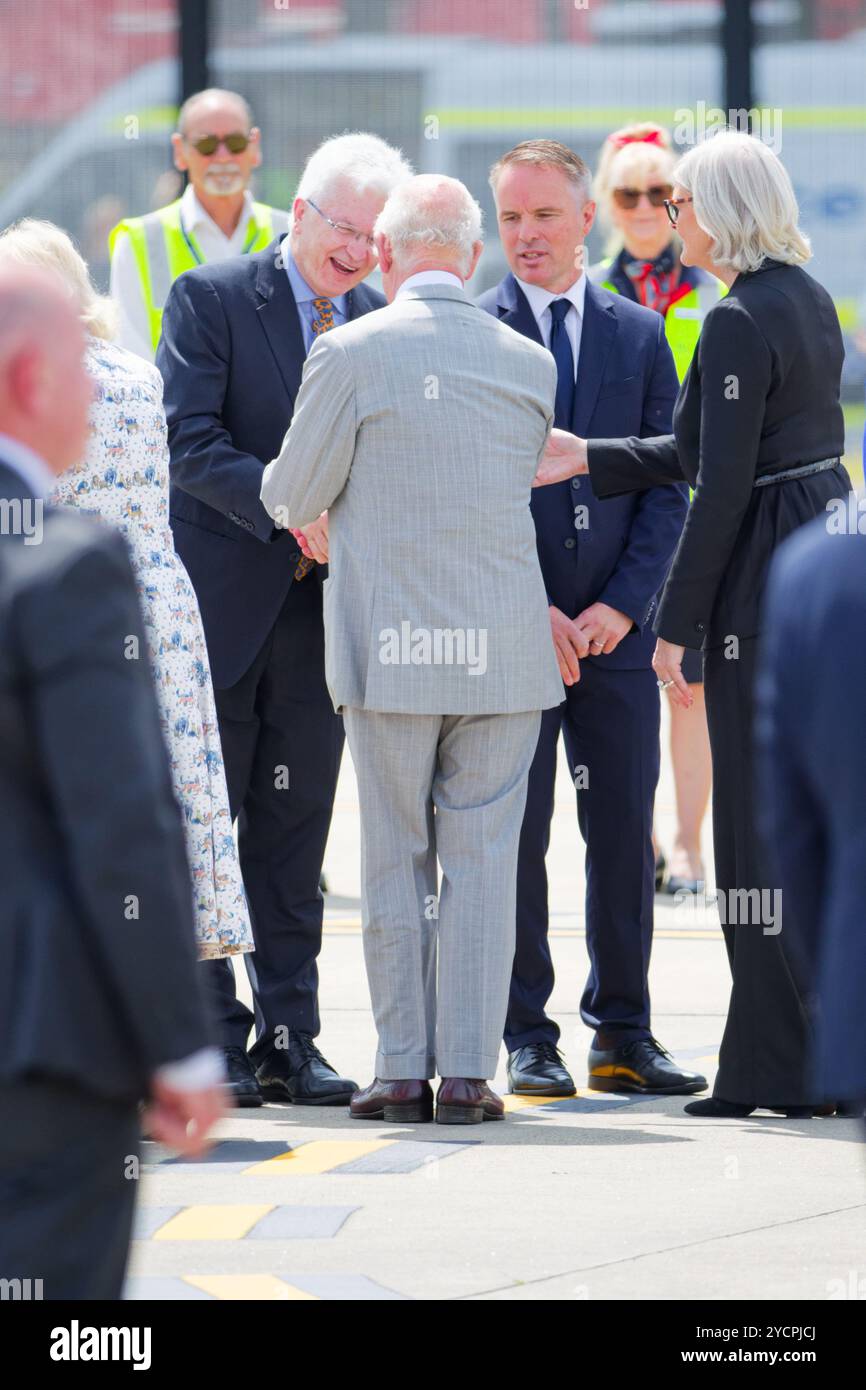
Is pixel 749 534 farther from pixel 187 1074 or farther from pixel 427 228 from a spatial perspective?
pixel 187 1074

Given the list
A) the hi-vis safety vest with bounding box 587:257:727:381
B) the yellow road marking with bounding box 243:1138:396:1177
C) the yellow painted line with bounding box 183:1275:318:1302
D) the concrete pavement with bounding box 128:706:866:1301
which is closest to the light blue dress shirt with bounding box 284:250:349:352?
the concrete pavement with bounding box 128:706:866:1301

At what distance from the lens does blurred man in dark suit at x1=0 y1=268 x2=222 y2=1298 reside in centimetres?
243

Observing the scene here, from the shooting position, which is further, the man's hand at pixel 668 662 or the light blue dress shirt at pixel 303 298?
the light blue dress shirt at pixel 303 298

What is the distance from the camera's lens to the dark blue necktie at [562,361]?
5.57 m

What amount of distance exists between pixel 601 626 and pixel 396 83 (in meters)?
4.81

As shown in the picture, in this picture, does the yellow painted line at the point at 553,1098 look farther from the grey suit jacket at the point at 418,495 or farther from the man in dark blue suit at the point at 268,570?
the grey suit jacket at the point at 418,495

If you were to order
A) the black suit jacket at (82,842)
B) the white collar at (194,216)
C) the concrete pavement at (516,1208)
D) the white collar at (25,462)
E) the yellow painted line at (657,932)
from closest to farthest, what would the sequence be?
the black suit jacket at (82,842), the white collar at (25,462), the concrete pavement at (516,1208), the yellow painted line at (657,932), the white collar at (194,216)

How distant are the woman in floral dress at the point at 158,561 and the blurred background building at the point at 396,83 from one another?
15.6 feet

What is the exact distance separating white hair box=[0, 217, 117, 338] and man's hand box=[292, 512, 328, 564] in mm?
616

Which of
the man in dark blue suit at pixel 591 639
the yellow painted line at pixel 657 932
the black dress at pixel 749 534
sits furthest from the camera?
the yellow painted line at pixel 657 932

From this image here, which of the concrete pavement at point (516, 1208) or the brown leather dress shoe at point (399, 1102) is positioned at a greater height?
the brown leather dress shoe at point (399, 1102)

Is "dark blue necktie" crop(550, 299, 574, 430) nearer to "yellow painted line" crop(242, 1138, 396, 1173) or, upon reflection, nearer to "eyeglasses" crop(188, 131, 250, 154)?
"yellow painted line" crop(242, 1138, 396, 1173)

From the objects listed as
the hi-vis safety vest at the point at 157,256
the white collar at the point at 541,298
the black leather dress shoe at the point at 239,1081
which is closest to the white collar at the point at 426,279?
the white collar at the point at 541,298

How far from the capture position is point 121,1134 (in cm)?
254
